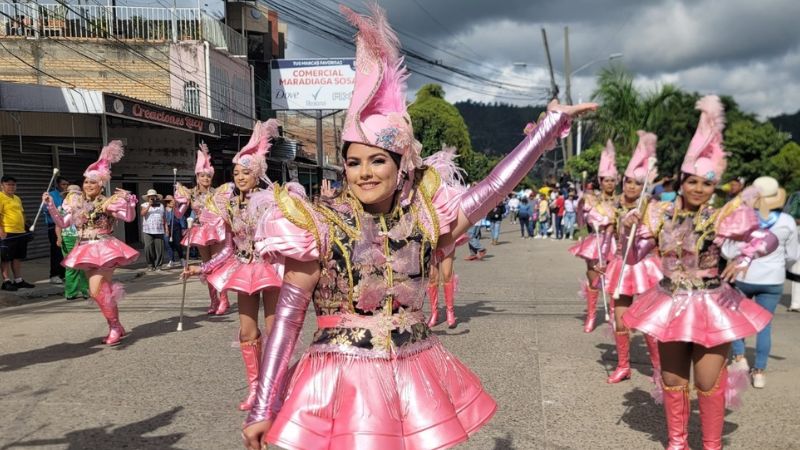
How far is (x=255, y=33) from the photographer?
3278 cm

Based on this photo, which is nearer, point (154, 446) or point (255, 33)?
point (154, 446)

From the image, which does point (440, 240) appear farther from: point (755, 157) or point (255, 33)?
point (755, 157)

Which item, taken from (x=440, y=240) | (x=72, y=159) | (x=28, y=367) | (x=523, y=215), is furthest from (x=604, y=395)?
(x=523, y=215)

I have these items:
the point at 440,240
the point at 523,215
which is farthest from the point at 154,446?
the point at 523,215

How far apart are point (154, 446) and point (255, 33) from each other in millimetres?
31373

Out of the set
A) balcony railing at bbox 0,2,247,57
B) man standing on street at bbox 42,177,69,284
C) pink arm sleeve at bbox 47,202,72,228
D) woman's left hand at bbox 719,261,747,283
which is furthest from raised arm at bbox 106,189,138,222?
balcony railing at bbox 0,2,247,57

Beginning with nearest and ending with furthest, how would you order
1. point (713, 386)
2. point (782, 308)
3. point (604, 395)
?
1. point (713, 386)
2. point (604, 395)
3. point (782, 308)

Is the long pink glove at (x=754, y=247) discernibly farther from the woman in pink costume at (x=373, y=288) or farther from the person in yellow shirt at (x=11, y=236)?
the person in yellow shirt at (x=11, y=236)

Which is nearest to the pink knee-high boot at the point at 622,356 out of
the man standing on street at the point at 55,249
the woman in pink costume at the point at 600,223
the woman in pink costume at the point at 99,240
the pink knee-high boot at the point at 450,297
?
the woman in pink costume at the point at 600,223

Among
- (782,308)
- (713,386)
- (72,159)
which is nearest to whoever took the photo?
(713,386)

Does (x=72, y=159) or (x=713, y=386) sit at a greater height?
(x=72, y=159)

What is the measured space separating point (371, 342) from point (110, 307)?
585 centimetres

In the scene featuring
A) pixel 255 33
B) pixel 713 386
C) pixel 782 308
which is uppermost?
pixel 255 33

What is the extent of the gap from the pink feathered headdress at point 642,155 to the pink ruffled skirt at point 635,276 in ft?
2.74
